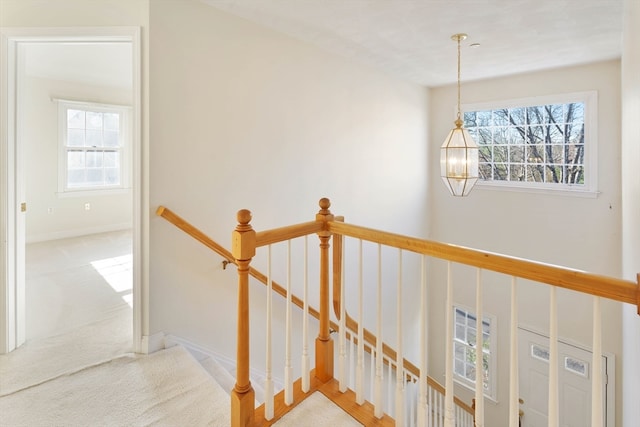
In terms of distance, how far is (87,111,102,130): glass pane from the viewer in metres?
6.11

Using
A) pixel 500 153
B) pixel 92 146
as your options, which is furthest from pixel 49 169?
pixel 500 153

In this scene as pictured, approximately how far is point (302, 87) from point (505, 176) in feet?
10.7

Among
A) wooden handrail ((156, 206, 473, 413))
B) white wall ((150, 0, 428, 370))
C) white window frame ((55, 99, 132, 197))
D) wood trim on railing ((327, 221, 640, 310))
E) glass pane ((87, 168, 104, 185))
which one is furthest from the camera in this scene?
glass pane ((87, 168, 104, 185))

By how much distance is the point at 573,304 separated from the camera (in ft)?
14.4

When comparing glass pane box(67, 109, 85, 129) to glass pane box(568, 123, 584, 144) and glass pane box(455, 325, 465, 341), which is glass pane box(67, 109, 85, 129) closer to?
glass pane box(455, 325, 465, 341)

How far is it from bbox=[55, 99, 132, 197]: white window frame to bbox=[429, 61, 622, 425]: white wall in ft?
17.3

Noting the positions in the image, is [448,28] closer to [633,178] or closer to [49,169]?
[633,178]

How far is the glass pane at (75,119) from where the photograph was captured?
5.85m

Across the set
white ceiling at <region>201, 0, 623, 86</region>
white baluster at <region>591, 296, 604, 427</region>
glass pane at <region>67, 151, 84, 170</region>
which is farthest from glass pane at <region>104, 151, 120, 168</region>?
white baluster at <region>591, 296, 604, 427</region>

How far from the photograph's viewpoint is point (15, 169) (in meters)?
2.48

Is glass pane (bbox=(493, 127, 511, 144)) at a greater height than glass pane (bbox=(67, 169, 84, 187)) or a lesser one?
greater

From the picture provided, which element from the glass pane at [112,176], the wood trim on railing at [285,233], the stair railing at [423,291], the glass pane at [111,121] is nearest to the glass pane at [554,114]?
the stair railing at [423,291]

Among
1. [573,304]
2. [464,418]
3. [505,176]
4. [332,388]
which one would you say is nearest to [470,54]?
[505,176]

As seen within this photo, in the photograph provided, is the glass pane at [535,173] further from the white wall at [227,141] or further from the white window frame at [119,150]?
the white window frame at [119,150]
